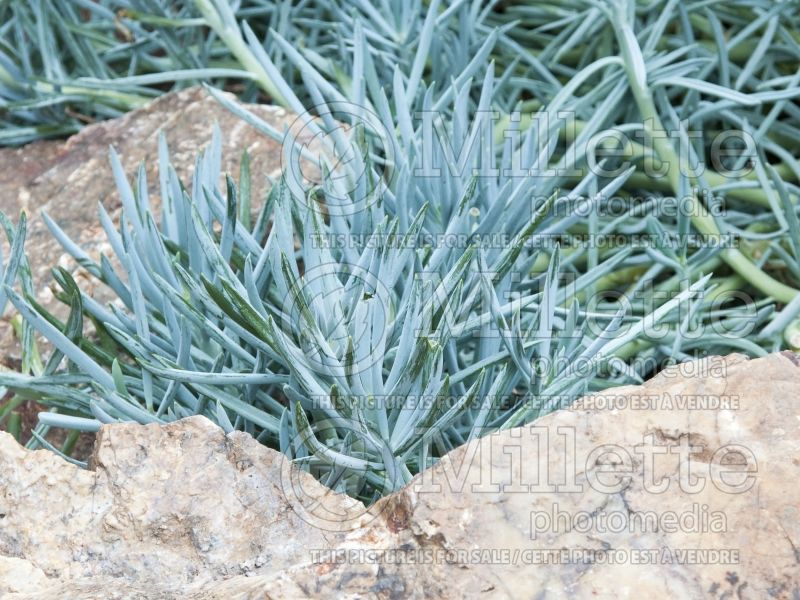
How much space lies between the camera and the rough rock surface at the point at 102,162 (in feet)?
4.85

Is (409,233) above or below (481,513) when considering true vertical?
above

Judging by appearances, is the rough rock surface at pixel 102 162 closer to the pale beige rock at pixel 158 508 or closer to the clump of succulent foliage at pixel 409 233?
the clump of succulent foliage at pixel 409 233

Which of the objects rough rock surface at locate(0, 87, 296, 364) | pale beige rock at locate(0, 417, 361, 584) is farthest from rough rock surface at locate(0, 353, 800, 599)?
rough rock surface at locate(0, 87, 296, 364)

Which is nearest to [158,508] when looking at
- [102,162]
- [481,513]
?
[481,513]

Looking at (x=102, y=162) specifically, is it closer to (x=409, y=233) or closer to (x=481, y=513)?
(x=409, y=233)

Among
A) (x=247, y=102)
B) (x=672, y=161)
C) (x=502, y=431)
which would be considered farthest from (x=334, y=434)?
(x=247, y=102)

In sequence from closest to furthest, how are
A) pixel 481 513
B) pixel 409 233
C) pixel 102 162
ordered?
pixel 481 513 → pixel 409 233 → pixel 102 162

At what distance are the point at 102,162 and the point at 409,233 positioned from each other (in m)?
0.73

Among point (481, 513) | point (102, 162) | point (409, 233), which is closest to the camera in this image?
point (481, 513)

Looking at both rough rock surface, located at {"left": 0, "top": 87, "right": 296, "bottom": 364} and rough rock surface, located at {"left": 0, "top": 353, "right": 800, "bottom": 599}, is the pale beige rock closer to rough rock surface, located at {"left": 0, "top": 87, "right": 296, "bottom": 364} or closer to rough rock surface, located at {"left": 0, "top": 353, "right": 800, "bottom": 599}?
rough rock surface, located at {"left": 0, "top": 353, "right": 800, "bottom": 599}

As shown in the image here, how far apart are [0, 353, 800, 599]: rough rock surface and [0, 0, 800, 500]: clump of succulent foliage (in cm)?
8

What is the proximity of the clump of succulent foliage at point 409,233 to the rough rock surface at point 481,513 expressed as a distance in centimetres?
8

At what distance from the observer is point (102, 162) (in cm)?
158

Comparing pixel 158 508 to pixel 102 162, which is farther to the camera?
pixel 102 162
